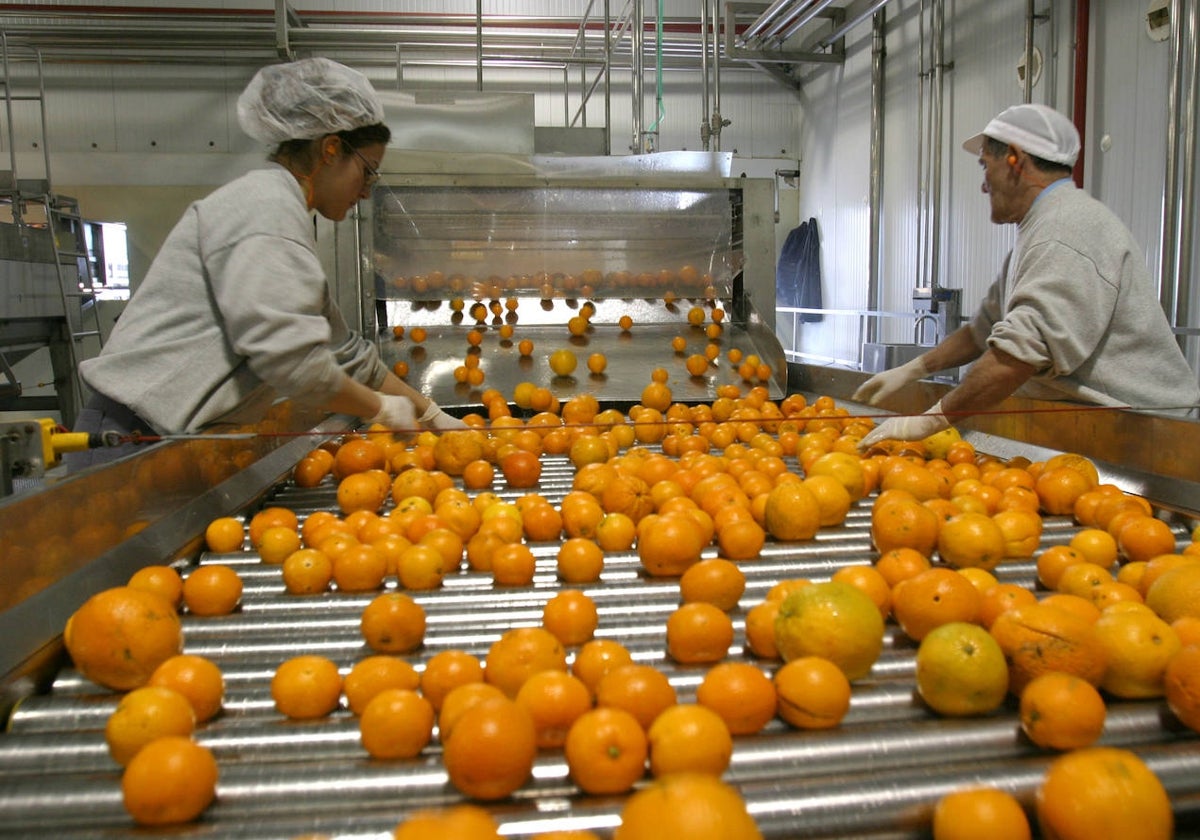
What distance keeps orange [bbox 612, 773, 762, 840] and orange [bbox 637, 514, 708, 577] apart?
0.95 meters

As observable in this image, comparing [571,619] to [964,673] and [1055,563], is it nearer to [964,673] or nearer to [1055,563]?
[964,673]

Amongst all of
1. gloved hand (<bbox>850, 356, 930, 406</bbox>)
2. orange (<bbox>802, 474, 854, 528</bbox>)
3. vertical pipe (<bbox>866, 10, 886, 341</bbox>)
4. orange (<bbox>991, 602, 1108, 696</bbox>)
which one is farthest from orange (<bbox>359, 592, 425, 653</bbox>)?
vertical pipe (<bbox>866, 10, 886, 341</bbox>)

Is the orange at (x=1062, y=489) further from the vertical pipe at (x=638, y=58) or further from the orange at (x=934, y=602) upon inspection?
the vertical pipe at (x=638, y=58)

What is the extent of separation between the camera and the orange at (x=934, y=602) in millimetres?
1444

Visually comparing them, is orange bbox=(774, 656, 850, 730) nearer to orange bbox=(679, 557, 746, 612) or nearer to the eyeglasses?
orange bbox=(679, 557, 746, 612)

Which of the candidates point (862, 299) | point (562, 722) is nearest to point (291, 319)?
point (562, 722)

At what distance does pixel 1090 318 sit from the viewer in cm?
272

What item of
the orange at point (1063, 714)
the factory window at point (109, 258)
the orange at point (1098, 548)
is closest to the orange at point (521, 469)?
the orange at point (1098, 548)

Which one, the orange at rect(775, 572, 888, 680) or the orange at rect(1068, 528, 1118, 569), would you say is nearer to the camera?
the orange at rect(775, 572, 888, 680)

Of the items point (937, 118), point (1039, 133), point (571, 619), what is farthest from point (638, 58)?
point (571, 619)

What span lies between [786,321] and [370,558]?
39.2 ft

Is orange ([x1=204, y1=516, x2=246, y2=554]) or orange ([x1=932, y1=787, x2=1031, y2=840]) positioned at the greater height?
orange ([x1=204, y1=516, x2=246, y2=554])

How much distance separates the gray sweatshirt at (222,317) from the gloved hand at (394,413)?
0.35m

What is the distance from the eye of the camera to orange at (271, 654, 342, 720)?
1268 mm
